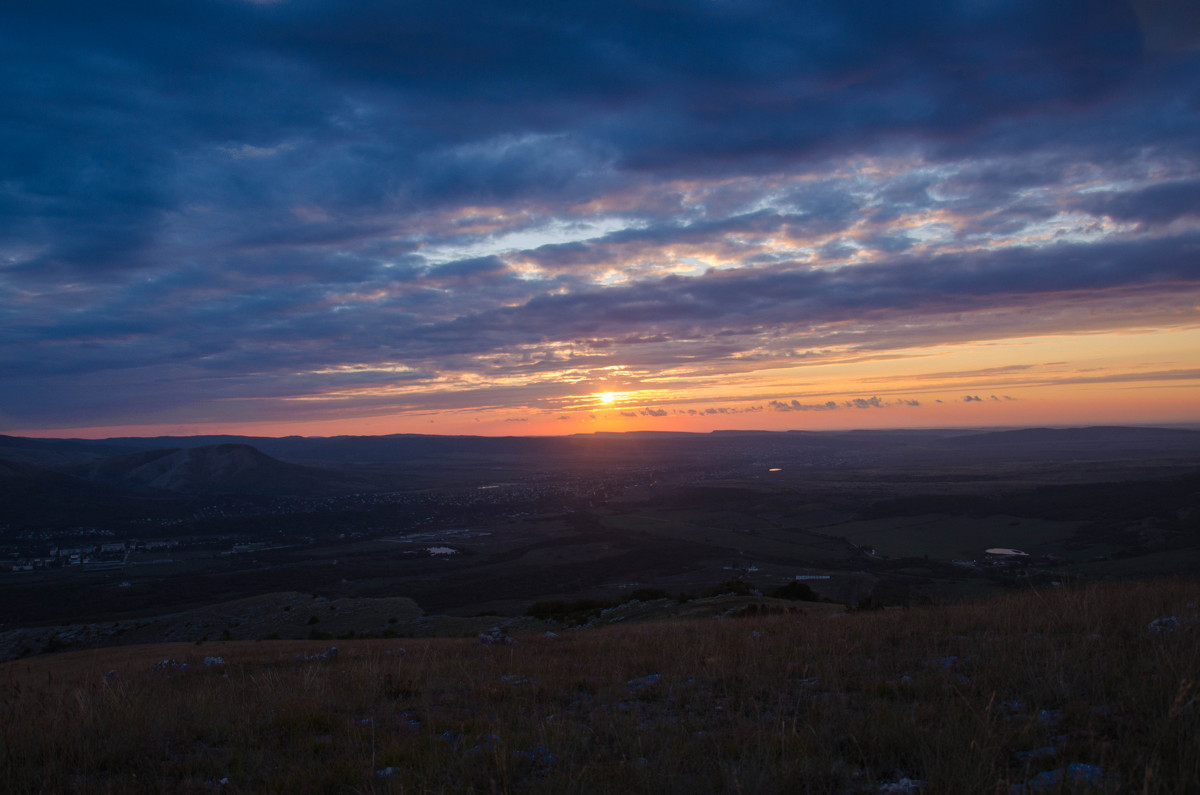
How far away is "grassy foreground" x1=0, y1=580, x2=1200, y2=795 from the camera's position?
3.86 meters

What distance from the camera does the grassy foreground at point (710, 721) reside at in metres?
3.86

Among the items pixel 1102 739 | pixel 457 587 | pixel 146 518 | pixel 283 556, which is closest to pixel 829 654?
pixel 1102 739

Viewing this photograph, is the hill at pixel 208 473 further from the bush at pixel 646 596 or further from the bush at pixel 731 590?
the bush at pixel 731 590

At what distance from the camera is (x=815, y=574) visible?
5378 centimetres

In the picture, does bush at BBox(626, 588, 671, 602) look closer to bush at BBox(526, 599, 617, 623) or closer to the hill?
bush at BBox(526, 599, 617, 623)

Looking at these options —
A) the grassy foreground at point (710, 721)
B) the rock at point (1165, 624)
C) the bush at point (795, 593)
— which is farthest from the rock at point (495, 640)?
the bush at point (795, 593)

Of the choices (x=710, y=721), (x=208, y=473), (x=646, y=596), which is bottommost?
(x=208, y=473)

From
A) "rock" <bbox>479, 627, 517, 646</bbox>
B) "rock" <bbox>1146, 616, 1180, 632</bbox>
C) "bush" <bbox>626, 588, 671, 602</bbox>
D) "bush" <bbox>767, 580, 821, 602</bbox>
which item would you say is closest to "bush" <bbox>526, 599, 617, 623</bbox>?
"bush" <bbox>626, 588, 671, 602</bbox>

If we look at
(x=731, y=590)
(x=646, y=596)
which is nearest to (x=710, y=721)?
(x=646, y=596)

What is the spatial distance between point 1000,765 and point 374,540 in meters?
106

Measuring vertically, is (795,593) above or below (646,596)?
above

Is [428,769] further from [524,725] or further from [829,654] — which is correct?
[829,654]

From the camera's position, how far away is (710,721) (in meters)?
5.31

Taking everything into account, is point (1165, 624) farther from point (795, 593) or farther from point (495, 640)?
point (795, 593)
